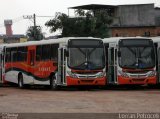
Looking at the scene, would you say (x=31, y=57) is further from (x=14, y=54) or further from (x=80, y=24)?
(x=80, y=24)

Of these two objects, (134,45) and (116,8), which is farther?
(116,8)

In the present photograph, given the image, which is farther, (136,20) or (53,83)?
(136,20)

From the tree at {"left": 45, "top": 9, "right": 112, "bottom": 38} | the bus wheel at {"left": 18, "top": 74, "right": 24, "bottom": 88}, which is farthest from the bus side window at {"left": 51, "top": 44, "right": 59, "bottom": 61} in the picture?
the tree at {"left": 45, "top": 9, "right": 112, "bottom": 38}

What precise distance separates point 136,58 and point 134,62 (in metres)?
0.24

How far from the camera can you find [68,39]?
30.2 m

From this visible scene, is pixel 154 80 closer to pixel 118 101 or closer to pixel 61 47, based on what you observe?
pixel 61 47

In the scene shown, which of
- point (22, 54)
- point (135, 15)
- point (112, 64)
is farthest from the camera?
point (135, 15)

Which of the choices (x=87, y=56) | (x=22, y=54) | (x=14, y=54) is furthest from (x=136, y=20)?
(x=87, y=56)

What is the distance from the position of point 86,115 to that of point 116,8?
7782 cm

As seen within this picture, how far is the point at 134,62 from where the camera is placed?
30047 millimetres

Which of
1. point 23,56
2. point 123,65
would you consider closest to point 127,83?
point 123,65

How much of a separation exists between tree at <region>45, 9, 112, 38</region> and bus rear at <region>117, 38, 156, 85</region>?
1444 inches

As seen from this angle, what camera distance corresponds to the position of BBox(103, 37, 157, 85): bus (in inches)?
1183

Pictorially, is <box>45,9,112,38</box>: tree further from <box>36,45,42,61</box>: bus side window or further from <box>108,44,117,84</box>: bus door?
<box>108,44,117,84</box>: bus door
